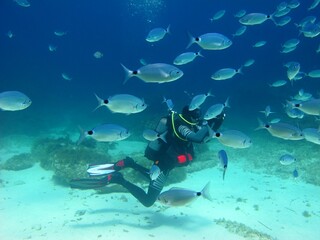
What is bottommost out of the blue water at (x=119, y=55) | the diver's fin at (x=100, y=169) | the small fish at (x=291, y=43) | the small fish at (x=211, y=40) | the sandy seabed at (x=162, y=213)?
the sandy seabed at (x=162, y=213)

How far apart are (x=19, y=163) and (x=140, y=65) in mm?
49637

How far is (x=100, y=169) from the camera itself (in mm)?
7477

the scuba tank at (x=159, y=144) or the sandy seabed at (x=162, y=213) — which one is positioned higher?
the scuba tank at (x=159, y=144)

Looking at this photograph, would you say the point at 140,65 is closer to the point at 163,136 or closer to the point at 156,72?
the point at 163,136

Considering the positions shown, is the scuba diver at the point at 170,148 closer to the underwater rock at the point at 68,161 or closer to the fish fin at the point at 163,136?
the fish fin at the point at 163,136

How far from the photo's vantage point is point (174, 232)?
19.5 ft

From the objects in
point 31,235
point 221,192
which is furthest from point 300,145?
point 31,235

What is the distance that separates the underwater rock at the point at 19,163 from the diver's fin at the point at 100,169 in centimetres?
513

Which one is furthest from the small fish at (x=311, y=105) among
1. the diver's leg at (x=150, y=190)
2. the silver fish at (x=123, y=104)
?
the diver's leg at (x=150, y=190)

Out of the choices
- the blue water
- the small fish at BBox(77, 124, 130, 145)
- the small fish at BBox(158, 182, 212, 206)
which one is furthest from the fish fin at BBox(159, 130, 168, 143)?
the blue water

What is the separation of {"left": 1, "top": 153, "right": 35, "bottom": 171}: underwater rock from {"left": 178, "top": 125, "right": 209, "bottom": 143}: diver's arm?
316 inches

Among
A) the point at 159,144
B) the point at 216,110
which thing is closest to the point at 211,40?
the point at 216,110

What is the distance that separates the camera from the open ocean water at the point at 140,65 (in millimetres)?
15349

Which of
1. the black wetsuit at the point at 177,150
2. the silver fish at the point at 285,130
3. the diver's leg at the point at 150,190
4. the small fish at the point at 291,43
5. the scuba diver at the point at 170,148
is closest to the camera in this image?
the silver fish at the point at 285,130
